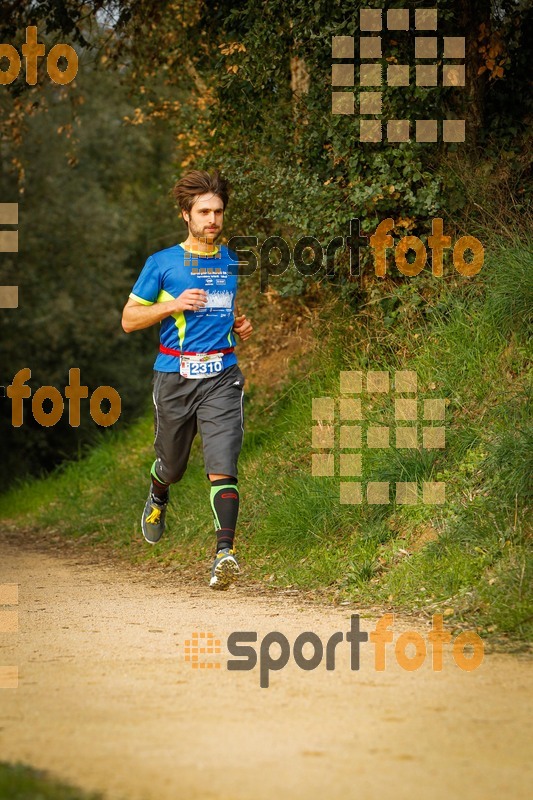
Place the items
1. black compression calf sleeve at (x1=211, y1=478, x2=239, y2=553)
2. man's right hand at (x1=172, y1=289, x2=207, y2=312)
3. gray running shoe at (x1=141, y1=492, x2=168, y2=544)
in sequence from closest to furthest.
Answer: man's right hand at (x1=172, y1=289, x2=207, y2=312)
black compression calf sleeve at (x1=211, y1=478, x2=239, y2=553)
gray running shoe at (x1=141, y1=492, x2=168, y2=544)

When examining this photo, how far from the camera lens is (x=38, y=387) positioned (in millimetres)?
24422

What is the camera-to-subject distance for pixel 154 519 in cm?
840

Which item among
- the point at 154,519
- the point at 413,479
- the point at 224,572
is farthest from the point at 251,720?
the point at 154,519

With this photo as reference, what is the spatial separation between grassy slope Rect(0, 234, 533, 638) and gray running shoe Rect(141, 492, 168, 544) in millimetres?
732

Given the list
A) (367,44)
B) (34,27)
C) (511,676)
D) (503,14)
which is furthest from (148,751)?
(34,27)

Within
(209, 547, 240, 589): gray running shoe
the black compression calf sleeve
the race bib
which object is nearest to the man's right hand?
the race bib

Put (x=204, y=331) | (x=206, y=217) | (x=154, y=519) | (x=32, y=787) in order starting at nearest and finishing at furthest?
(x=32, y=787)
(x=204, y=331)
(x=206, y=217)
(x=154, y=519)

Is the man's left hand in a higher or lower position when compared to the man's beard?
lower

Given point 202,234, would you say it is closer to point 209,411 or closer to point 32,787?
point 209,411

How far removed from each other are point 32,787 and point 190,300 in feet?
12.9

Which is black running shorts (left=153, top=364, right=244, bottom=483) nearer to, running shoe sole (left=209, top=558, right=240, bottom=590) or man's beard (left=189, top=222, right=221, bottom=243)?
running shoe sole (left=209, top=558, right=240, bottom=590)

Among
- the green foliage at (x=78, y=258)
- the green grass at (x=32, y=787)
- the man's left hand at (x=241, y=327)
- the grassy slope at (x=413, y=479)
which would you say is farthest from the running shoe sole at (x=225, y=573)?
the green foliage at (x=78, y=258)

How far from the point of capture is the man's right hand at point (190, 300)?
23.1 feet

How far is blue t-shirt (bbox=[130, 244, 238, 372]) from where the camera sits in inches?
288
